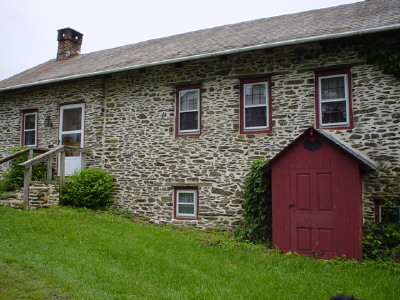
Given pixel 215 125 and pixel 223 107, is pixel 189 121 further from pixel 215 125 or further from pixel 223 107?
pixel 223 107

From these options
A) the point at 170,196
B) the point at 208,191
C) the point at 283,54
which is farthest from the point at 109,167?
the point at 283,54

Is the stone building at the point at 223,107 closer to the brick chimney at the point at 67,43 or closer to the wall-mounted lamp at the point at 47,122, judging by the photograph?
the wall-mounted lamp at the point at 47,122

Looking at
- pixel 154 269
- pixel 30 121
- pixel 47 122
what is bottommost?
pixel 154 269

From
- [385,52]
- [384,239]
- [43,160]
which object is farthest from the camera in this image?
[43,160]

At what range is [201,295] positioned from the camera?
5293 mm

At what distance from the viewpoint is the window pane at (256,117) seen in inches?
404

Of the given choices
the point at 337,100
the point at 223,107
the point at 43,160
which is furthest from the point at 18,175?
the point at 337,100

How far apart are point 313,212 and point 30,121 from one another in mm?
10571

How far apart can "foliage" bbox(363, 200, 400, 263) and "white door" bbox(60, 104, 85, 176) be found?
881 cm

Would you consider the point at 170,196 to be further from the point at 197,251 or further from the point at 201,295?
the point at 201,295

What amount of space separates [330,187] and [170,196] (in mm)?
4577

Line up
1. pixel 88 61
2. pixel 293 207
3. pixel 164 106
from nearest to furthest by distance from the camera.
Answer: pixel 293 207 → pixel 164 106 → pixel 88 61

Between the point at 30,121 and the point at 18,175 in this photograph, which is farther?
the point at 30,121

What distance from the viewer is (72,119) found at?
13.3 metres
